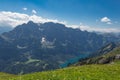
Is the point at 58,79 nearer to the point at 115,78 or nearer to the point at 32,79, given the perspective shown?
the point at 32,79

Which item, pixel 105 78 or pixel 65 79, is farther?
pixel 105 78

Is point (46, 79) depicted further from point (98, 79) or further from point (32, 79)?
point (98, 79)

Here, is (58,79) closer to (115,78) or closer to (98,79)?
(98,79)

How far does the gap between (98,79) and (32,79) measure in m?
6.08

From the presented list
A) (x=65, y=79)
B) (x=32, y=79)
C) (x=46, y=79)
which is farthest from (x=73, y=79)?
(x=32, y=79)

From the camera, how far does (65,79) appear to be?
2122 cm

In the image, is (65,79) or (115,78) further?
(115,78)

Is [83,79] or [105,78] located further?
[105,78]

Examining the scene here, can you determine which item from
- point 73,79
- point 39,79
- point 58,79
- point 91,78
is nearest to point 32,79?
point 39,79

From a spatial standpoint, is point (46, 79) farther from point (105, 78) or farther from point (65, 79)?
point (105, 78)

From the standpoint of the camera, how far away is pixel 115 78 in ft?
75.6

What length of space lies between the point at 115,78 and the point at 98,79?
2.10 meters

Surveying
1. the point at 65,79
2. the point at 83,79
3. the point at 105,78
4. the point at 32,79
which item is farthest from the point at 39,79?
the point at 105,78

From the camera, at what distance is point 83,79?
21.3 meters
